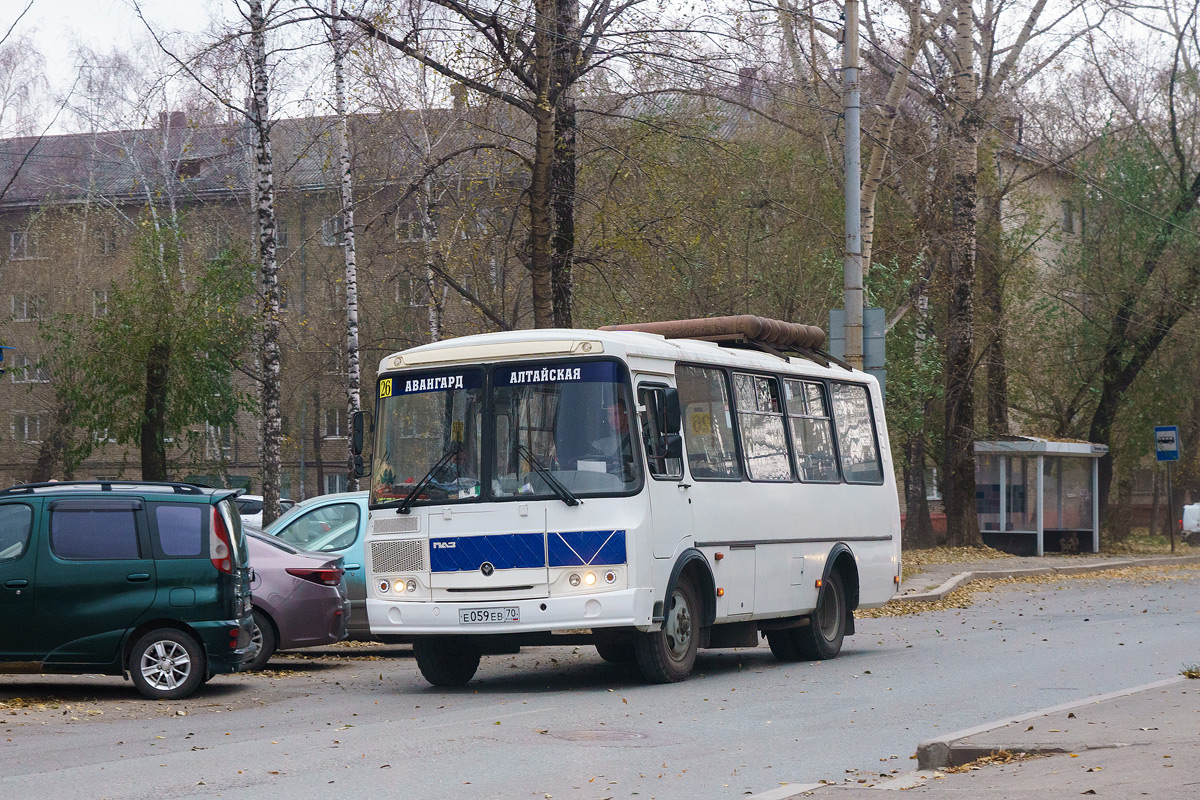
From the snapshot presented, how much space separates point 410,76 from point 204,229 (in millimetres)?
24434

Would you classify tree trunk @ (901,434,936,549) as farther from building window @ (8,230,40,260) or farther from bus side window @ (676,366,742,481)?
building window @ (8,230,40,260)

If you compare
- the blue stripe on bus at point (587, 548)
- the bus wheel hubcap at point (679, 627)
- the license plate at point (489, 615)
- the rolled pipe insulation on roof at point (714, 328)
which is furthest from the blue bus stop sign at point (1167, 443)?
the license plate at point (489, 615)

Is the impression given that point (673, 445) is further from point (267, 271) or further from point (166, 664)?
point (267, 271)

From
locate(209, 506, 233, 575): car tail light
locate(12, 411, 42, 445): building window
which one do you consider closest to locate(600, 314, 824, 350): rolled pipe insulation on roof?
locate(209, 506, 233, 575): car tail light

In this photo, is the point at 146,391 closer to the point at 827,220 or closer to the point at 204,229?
the point at 827,220

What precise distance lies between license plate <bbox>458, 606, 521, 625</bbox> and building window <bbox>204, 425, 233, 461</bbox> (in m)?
19.7

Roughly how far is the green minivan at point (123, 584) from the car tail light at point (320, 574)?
1922mm

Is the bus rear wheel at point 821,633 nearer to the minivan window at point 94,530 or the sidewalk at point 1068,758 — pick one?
the sidewalk at point 1068,758

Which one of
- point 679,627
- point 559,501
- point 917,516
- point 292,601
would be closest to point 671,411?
point 559,501

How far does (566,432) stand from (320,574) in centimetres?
333

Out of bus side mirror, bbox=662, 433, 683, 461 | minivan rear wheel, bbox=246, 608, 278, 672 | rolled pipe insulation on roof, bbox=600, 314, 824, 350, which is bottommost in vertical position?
minivan rear wheel, bbox=246, 608, 278, 672

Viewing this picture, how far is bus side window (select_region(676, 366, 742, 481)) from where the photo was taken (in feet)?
42.7

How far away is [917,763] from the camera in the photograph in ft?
27.3

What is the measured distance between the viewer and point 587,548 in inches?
464
